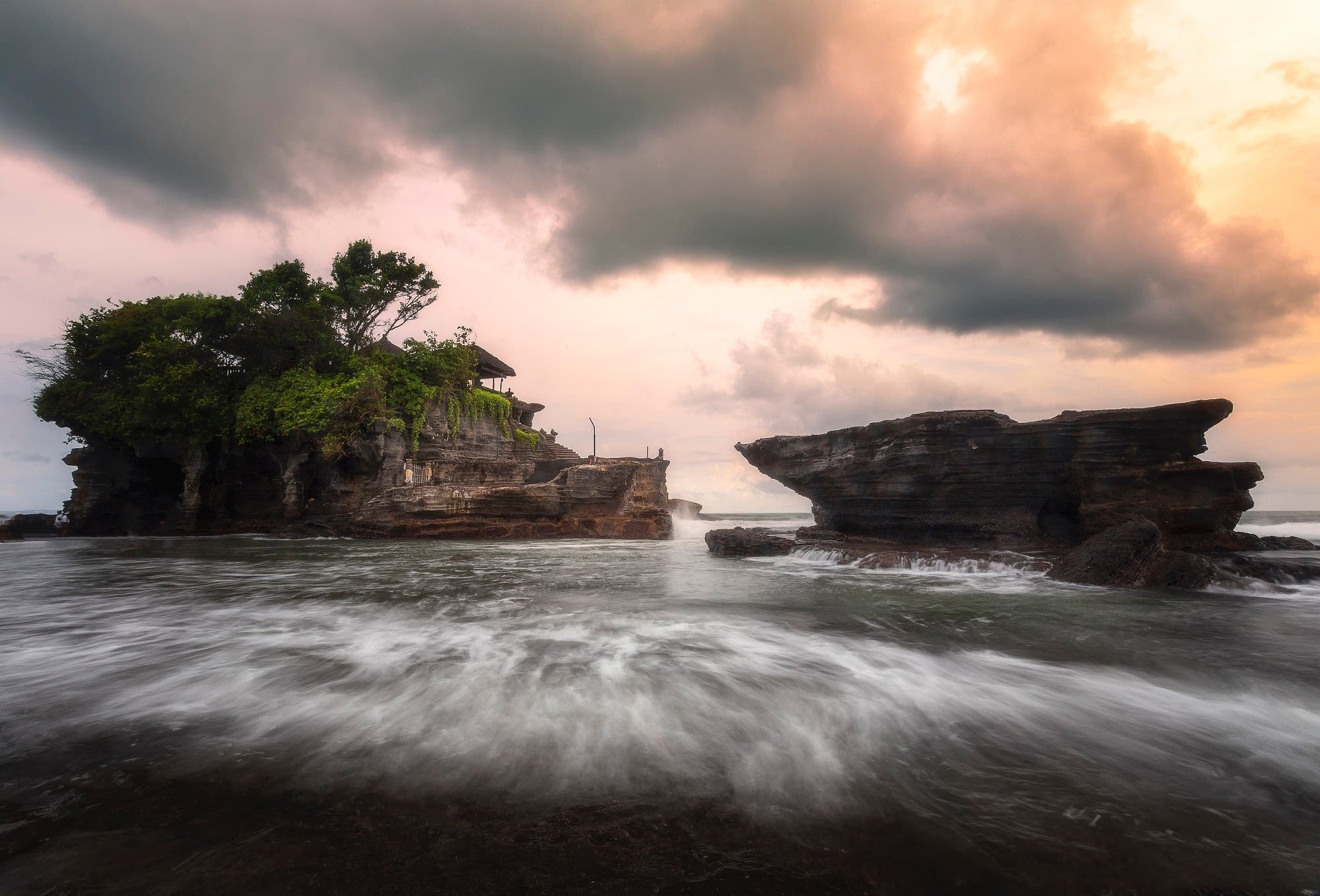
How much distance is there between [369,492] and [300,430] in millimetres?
3589

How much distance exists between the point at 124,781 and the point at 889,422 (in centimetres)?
1467

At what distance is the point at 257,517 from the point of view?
25062mm

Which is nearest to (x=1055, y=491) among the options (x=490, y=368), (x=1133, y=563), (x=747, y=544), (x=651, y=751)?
(x=1133, y=563)

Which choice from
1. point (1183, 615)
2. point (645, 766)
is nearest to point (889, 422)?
point (1183, 615)

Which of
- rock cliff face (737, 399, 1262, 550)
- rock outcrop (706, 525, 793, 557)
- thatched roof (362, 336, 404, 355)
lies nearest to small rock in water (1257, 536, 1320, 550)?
rock cliff face (737, 399, 1262, 550)

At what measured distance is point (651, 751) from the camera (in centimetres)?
254

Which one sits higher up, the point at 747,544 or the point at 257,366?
the point at 257,366

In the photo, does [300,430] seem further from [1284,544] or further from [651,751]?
[1284,544]

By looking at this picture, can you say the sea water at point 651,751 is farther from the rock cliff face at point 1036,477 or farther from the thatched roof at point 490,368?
the thatched roof at point 490,368

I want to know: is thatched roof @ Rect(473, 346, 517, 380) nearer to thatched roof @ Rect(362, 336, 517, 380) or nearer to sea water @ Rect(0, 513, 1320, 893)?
thatched roof @ Rect(362, 336, 517, 380)

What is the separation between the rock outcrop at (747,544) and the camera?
47.6 feet

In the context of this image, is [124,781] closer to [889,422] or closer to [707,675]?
[707,675]

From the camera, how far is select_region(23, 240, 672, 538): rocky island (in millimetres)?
21000

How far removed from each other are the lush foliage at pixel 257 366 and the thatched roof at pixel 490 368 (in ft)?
20.5
